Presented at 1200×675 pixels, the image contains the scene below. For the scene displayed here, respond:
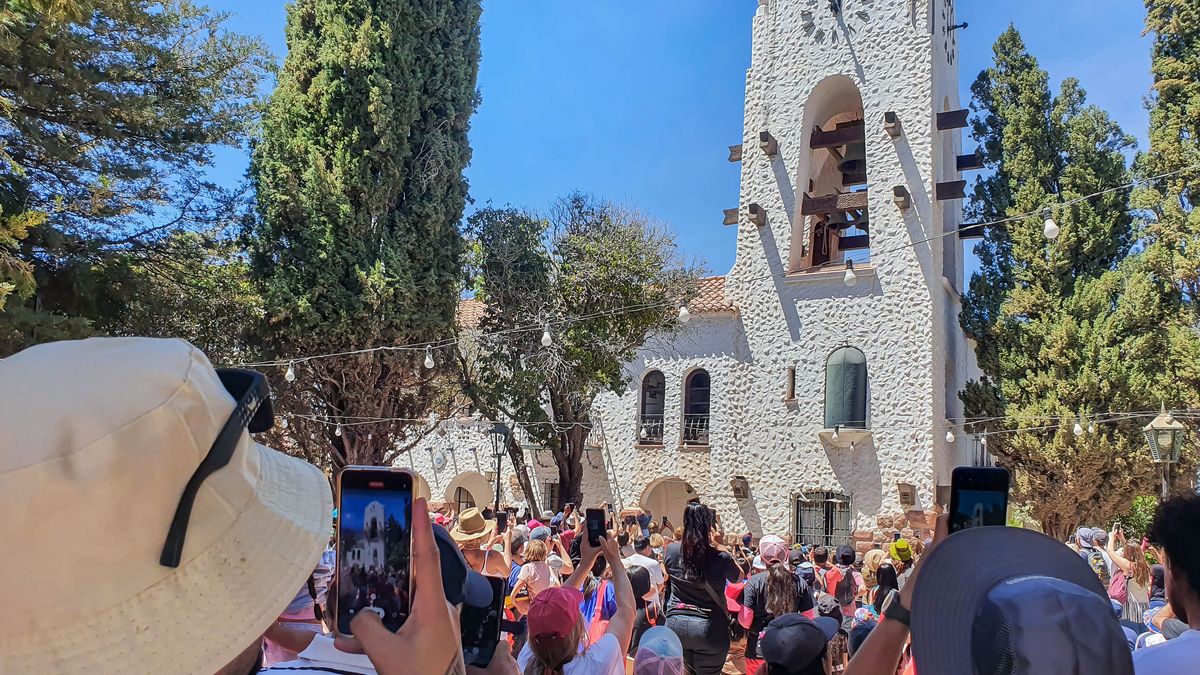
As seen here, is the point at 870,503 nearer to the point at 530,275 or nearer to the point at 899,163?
the point at 899,163

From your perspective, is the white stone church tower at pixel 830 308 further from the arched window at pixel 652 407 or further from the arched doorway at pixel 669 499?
the arched doorway at pixel 669 499

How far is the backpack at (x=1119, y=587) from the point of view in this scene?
271 inches

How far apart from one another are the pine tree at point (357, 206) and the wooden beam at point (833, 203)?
31.5ft

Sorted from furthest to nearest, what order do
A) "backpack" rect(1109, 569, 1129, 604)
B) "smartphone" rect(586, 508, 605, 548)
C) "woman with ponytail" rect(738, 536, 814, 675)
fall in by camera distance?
"backpack" rect(1109, 569, 1129, 604), "woman with ponytail" rect(738, 536, 814, 675), "smartphone" rect(586, 508, 605, 548)

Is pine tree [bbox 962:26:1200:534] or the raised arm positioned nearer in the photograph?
the raised arm

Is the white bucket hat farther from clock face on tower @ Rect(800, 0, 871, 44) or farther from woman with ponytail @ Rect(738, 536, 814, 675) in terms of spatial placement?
clock face on tower @ Rect(800, 0, 871, 44)

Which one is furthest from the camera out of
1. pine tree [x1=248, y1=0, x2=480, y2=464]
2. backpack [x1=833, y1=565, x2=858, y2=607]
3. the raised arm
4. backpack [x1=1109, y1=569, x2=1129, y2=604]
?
pine tree [x1=248, y1=0, x2=480, y2=464]

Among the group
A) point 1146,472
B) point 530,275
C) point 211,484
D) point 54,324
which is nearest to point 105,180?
point 54,324

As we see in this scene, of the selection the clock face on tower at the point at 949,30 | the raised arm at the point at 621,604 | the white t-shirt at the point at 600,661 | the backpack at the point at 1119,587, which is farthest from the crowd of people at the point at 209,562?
the clock face on tower at the point at 949,30

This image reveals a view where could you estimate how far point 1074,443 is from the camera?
18922mm

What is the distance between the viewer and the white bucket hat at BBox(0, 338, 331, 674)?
986mm

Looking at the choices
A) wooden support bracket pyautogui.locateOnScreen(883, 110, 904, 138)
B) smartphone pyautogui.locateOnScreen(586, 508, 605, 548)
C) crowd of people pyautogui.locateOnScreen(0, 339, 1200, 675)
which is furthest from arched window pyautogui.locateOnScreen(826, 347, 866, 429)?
crowd of people pyautogui.locateOnScreen(0, 339, 1200, 675)

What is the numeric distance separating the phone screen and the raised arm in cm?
119

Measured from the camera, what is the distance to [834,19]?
22.3 metres
